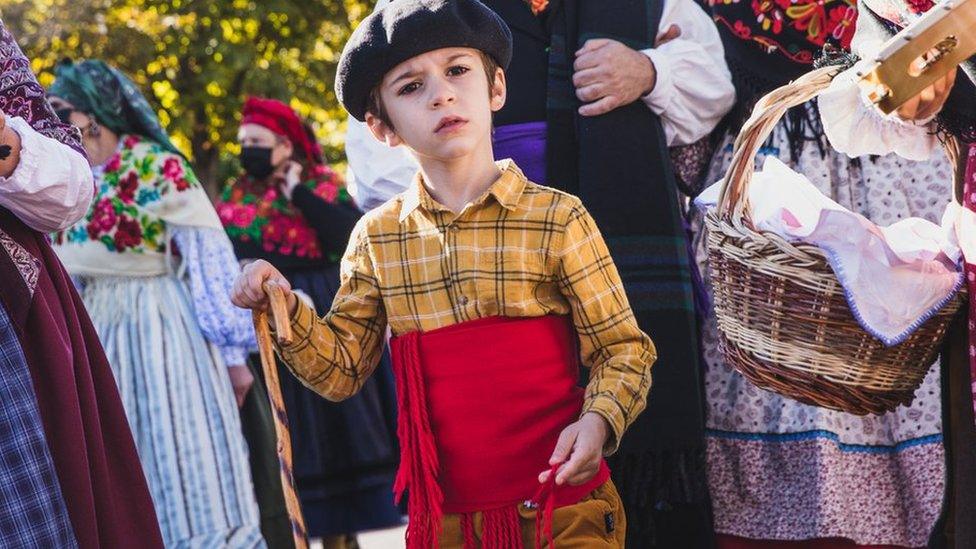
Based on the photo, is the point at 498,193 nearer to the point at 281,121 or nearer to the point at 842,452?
the point at 842,452

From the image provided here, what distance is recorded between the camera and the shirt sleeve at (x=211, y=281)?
5.39 meters

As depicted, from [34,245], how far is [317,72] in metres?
8.00

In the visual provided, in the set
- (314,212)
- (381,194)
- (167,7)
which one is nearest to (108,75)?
(314,212)

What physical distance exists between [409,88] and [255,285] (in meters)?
0.50

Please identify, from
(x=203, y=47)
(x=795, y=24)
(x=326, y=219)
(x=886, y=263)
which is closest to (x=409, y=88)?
(x=886, y=263)

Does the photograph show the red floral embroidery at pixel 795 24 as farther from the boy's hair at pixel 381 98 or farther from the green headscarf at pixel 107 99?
the green headscarf at pixel 107 99

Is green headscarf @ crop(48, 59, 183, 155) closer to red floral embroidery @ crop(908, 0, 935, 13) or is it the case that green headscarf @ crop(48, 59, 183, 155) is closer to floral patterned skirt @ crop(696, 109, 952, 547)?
floral patterned skirt @ crop(696, 109, 952, 547)

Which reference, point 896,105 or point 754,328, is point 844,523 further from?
point 896,105

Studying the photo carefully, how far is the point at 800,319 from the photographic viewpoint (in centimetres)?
254

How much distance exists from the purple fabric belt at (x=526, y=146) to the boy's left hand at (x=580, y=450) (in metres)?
1.06

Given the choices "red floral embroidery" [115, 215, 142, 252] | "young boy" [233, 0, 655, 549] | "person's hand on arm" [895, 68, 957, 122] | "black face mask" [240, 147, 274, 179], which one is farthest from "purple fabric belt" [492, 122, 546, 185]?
"black face mask" [240, 147, 274, 179]

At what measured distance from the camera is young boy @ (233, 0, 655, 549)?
270 cm

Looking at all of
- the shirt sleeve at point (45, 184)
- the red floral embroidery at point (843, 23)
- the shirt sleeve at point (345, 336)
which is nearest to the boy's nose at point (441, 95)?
the shirt sleeve at point (345, 336)

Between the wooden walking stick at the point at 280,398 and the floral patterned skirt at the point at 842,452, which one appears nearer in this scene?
the wooden walking stick at the point at 280,398
